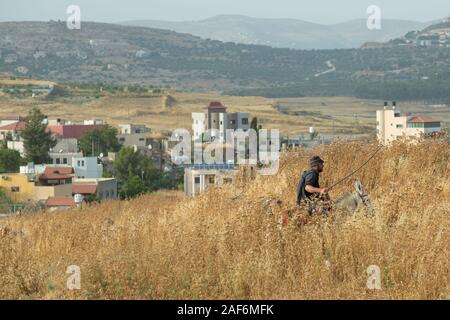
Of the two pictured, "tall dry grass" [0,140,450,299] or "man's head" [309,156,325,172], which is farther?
"man's head" [309,156,325,172]

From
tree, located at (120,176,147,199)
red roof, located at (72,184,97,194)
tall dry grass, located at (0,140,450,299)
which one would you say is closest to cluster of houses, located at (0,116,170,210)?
red roof, located at (72,184,97,194)

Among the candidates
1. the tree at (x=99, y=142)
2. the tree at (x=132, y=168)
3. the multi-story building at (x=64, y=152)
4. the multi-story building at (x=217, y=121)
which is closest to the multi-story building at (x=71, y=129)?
the tree at (x=99, y=142)

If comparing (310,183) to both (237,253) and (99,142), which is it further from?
(99,142)

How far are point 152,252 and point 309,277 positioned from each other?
1238 millimetres

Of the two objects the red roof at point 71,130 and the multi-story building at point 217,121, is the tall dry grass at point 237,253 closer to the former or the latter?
the red roof at point 71,130

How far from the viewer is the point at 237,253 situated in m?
8.09

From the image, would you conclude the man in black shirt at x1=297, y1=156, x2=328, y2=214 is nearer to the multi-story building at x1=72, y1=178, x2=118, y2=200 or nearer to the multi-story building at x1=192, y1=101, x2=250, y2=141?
the multi-story building at x1=72, y1=178, x2=118, y2=200

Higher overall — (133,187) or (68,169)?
(68,169)

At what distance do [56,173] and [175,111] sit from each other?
71838 mm

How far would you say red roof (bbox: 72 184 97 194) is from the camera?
50.1 meters

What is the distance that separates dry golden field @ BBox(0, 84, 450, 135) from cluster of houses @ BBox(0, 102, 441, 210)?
43.4ft

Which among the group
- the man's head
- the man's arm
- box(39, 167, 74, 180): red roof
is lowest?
box(39, 167, 74, 180): red roof

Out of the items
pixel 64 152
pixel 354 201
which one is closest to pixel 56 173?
pixel 64 152

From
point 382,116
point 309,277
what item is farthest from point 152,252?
point 382,116
